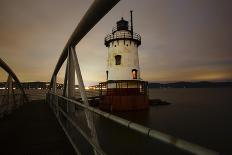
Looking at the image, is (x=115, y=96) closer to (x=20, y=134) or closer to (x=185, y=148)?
(x=20, y=134)

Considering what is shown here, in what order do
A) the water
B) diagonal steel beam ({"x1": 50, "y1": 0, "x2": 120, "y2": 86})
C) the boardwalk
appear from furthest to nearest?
the water < the boardwalk < diagonal steel beam ({"x1": 50, "y1": 0, "x2": 120, "y2": 86})

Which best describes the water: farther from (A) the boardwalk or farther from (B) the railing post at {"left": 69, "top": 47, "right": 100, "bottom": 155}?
(B) the railing post at {"left": 69, "top": 47, "right": 100, "bottom": 155}

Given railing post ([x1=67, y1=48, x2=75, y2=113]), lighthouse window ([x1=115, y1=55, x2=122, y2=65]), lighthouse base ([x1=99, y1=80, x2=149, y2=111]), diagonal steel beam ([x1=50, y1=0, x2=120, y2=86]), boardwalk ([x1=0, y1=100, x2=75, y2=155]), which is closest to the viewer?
diagonal steel beam ([x1=50, y1=0, x2=120, y2=86])

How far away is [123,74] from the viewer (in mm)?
24062

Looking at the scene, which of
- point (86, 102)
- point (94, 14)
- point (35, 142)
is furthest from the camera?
point (35, 142)

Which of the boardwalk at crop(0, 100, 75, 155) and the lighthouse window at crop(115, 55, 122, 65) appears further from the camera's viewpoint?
the lighthouse window at crop(115, 55, 122, 65)

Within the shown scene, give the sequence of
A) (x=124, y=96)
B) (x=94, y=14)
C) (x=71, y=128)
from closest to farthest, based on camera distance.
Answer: (x=94, y=14), (x=71, y=128), (x=124, y=96)

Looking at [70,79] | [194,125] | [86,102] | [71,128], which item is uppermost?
[70,79]

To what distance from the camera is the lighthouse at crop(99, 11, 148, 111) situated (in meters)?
23.0

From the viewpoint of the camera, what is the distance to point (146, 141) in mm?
13391

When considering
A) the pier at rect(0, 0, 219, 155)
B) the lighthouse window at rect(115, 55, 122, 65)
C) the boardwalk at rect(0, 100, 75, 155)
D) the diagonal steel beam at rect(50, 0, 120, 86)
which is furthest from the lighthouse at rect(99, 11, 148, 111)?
the diagonal steel beam at rect(50, 0, 120, 86)

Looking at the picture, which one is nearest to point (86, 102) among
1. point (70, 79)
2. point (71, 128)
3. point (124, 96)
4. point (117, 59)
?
point (70, 79)

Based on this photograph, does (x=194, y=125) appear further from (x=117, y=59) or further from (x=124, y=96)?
(x=117, y=59)

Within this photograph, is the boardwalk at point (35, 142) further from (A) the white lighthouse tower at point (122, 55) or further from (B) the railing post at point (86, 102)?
(A) the white lighthouse tower at point (122, 55)
